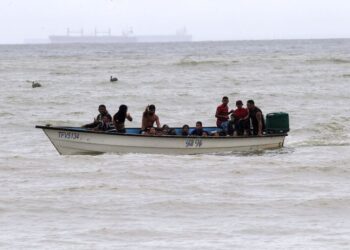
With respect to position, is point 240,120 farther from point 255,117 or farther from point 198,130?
point 198,130

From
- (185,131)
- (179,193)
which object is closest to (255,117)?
(185,131)

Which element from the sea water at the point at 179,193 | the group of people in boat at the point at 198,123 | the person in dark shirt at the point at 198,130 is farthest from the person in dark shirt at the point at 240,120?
the person in dark shirt at the point at 198,130

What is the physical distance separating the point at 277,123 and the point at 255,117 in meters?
0.81

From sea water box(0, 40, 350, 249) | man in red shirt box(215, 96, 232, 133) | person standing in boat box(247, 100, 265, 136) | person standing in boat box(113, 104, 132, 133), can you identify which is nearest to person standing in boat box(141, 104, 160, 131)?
person standing in boat box(113, 104, 132, 133)

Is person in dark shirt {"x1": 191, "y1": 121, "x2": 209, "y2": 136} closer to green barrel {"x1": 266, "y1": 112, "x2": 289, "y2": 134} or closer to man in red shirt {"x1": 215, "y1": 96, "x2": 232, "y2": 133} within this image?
man in red shirt {"x1": 215, "y1": 96, "x2": 232, "y2": 133}

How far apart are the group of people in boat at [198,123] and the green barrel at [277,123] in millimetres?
256

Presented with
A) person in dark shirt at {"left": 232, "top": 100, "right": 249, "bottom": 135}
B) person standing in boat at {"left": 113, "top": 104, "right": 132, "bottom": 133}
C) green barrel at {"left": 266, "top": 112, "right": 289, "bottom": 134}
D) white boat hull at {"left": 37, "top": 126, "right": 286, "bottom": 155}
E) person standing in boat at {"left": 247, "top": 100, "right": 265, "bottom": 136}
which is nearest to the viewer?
white boat hull at {"left": 37, "top": 126, "right": 286, "bottom": 155}

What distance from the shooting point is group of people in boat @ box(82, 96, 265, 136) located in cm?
2034

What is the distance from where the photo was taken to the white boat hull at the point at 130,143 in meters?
19.8

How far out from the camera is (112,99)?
42281 millimetres

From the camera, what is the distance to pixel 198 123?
20594 mm

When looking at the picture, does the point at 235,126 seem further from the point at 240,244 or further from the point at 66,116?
the point at 66,116

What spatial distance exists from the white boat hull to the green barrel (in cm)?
111

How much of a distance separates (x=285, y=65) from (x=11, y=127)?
44.4m
